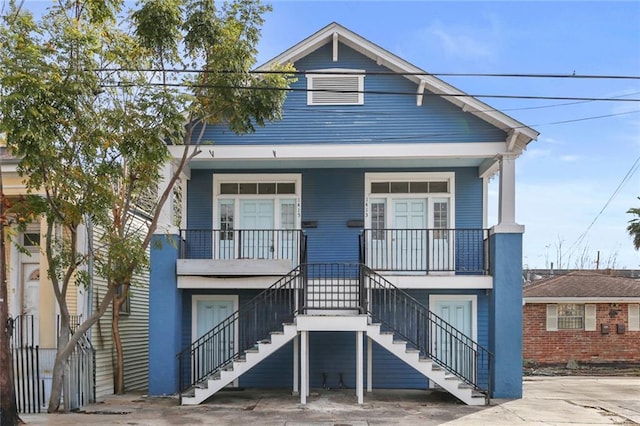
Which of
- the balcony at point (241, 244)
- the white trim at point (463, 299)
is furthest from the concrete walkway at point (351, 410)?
the balcony at point (241, 244)

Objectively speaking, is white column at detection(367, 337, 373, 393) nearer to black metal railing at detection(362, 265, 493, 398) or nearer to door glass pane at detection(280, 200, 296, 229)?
black metal railing at detection(362, 265, 493, 398)

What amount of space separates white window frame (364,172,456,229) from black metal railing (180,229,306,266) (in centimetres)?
190

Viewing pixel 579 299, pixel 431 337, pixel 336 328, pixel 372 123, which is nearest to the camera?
pixel 336 328

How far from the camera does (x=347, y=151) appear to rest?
49.1ft

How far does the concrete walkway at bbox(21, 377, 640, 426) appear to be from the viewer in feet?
38.7

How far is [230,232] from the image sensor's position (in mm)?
16297

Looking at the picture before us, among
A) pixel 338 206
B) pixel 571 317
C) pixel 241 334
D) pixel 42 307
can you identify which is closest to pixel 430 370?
pixel 338 206

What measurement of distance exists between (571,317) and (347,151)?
46.0ft

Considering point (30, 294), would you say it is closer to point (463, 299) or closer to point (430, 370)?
point (430, 370)

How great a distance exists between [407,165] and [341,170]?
1.58 m

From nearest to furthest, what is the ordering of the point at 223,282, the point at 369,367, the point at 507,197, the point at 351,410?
the point at 351,410, the point at 507,197, the point at 369,367, the point at 223,282

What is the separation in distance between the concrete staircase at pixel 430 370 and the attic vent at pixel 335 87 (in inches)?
201

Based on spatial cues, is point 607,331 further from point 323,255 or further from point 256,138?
point 256,138

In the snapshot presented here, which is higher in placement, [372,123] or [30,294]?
[372,123]
